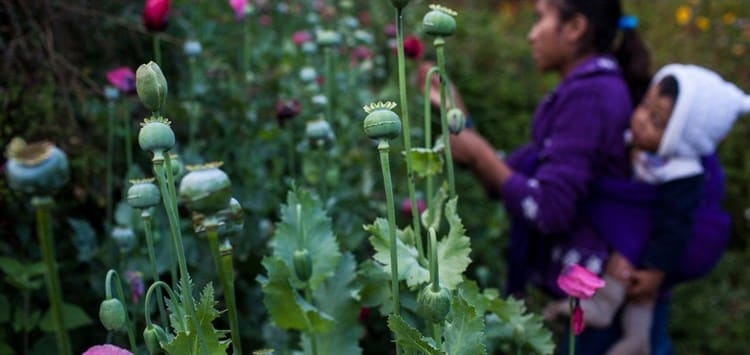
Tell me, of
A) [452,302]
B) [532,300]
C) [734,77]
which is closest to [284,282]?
[452,302]

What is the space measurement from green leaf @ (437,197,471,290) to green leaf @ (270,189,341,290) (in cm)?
16

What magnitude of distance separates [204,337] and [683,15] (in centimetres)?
420

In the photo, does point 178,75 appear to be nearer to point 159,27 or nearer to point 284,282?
point 159,27

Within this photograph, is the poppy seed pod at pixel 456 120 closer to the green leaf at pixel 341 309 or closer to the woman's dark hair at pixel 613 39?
the green leaf at pixel 341 309

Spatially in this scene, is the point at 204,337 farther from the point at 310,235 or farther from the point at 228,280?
the point at 310,235

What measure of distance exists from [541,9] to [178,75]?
36.9 inches

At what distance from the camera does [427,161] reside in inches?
32.9

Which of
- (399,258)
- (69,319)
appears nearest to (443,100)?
(399,258)

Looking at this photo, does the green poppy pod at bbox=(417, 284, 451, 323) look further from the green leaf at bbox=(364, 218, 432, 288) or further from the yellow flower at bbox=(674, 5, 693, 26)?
the yellow flower at bbox=(674, 5, 693, 26)

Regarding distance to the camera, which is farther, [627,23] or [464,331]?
[627,23]

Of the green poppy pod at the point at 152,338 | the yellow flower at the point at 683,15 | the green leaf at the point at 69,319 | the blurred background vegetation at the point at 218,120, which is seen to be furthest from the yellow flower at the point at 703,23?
the green poppy pod at the point at 152,338

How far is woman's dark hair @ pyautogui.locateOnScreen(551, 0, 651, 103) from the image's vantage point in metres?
1.84

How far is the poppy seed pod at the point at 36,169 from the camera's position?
0.45 metres

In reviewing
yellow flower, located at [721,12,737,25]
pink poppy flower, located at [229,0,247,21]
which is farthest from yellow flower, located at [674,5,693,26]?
pink poppy flower, located at [229,0,247,21]
